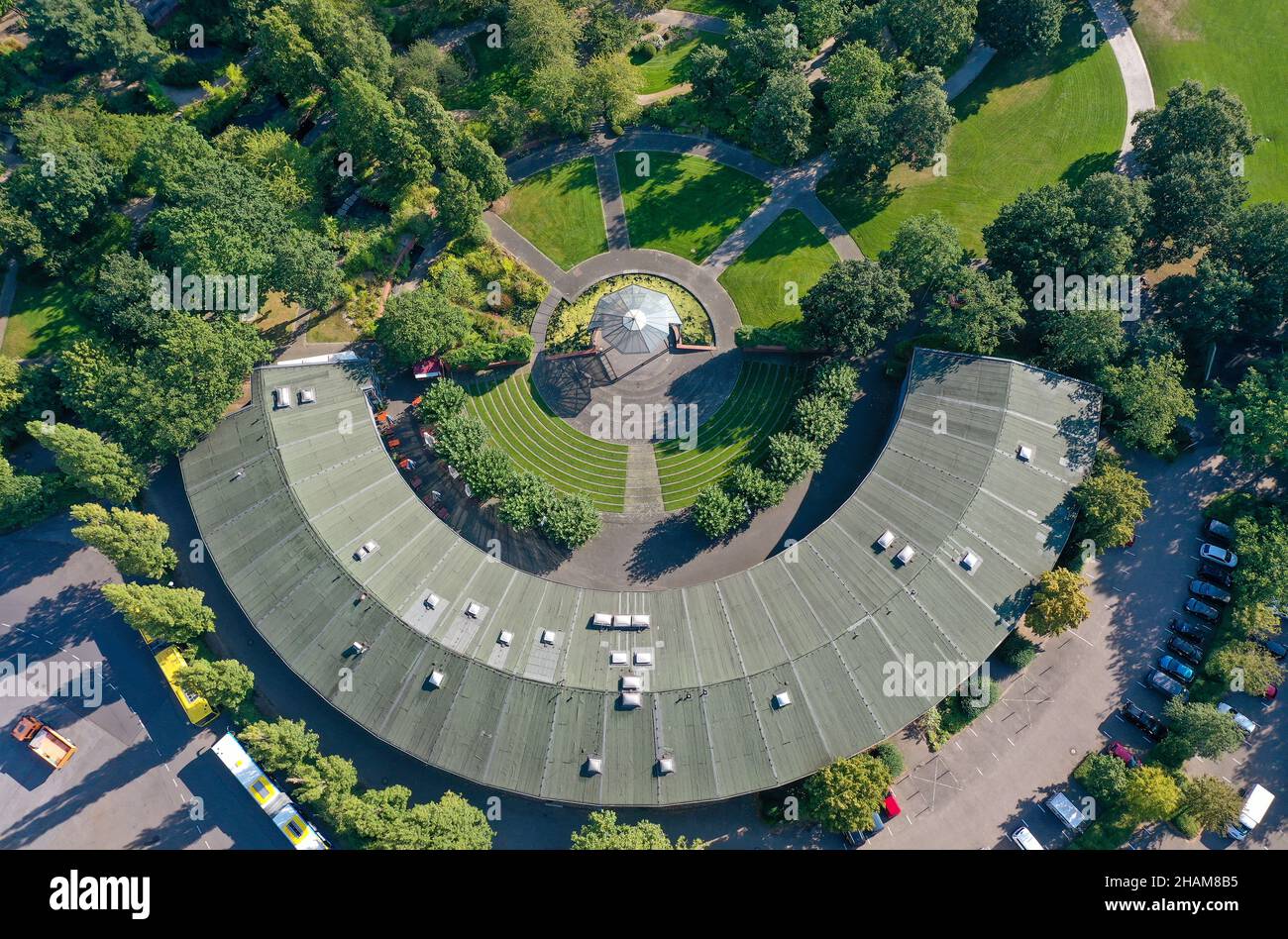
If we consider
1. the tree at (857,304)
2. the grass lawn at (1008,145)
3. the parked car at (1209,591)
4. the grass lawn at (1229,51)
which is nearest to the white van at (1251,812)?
the parked car at (1209,591)

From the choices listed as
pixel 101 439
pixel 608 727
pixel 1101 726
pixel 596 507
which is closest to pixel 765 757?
pixel 608 727

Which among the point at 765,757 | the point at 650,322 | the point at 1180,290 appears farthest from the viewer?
the point at 650,322

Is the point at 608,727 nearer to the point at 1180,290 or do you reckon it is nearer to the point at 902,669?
the point at 902,669

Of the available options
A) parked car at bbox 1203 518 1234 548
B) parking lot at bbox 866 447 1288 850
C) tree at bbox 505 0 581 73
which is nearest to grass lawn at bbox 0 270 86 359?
tree at bbox 505 0 581 73

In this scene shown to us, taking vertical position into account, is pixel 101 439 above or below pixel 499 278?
below

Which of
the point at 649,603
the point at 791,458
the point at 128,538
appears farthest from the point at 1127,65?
the point at 128,538

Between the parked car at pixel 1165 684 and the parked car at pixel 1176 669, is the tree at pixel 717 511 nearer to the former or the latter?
the parked car at pixel 1165 684

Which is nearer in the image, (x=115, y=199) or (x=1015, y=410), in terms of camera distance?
(x=1015, y=410)

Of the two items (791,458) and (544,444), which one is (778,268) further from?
(544,444)
